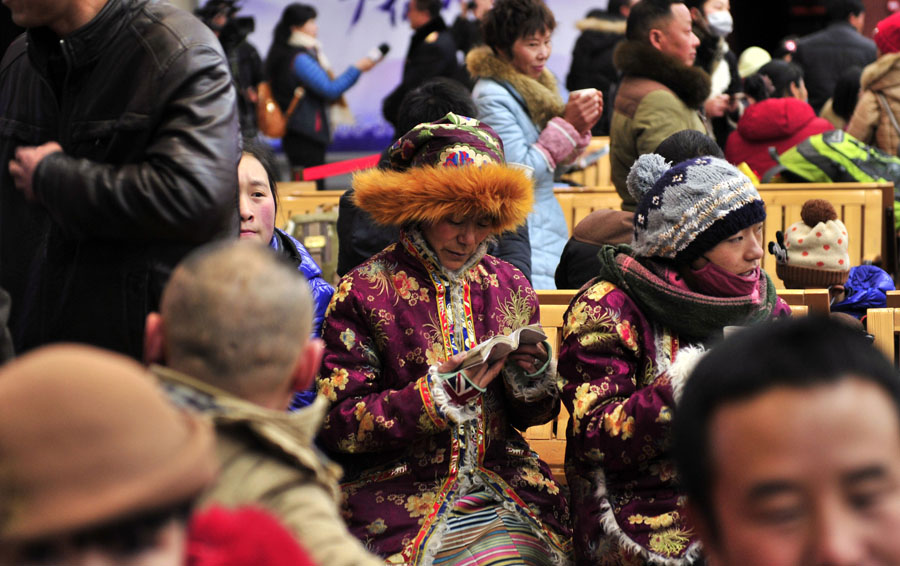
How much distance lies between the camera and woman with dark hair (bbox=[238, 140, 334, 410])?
3072 mm

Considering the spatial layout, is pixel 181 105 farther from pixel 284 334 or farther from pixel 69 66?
pixel 284 334

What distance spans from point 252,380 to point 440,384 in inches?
41.9

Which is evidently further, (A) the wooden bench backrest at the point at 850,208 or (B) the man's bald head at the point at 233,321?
(A) the wooden bench backrest at the point at 850,208

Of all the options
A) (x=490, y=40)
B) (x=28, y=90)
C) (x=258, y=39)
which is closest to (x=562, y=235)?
(x=490, y=40)

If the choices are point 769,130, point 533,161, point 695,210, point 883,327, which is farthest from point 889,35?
point 695,210

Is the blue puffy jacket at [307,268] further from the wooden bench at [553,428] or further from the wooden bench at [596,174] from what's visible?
the wooden bench at [596,174]

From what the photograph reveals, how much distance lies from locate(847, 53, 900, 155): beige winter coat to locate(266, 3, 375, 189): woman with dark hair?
3.76 m

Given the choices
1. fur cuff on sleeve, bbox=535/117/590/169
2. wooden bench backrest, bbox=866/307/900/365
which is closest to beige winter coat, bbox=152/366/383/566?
wooden bench backrest, bbox=866/307/900/365

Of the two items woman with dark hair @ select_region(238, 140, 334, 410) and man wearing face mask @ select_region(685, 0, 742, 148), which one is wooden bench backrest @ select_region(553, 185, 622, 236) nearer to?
man wearing face mask @ select_region(685, 0, 742, 148)

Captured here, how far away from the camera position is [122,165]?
7.24 feet

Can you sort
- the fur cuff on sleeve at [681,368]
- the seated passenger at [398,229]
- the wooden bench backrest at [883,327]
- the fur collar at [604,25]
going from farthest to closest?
the fur collar at [604,25] < the seated passenger at [398,229] < the wooden bench backrest at [883,327] < the fur cuff on sleeve at [681,368]

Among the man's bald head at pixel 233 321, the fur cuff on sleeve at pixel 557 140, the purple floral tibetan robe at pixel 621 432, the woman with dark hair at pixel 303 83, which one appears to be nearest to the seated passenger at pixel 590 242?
the fur cuff on sleeve at pixel 557 140

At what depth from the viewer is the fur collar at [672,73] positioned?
498 centimetres

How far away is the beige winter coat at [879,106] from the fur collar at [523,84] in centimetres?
307
